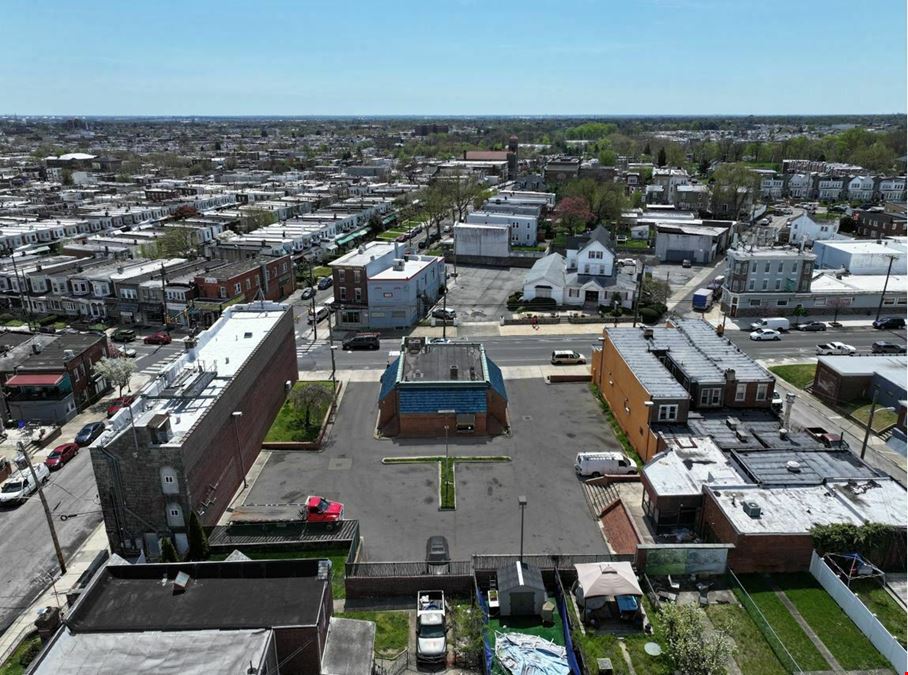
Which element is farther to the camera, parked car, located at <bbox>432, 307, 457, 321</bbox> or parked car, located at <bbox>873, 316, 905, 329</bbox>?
parked car, located at <bbox>432, 307, 457, 321</bbox>

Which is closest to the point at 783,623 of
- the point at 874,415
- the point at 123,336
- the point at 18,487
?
the point at 874,415

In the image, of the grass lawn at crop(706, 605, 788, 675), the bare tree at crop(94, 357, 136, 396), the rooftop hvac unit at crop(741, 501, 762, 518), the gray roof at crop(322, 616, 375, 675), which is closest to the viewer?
the gray roof at crop(322, 616, 375, 675)

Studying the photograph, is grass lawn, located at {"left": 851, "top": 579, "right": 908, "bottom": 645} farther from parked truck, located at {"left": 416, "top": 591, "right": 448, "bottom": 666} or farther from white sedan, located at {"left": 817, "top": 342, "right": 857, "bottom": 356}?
white sedan, located at {"left": 817, "top": 342, "right": 857, "bottom": 356}

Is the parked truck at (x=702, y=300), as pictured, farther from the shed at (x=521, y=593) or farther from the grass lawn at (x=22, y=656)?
the grass lawn at (x=22, y=656)

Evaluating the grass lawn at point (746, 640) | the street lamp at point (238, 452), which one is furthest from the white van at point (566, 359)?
the grass lawn at point (746, 640)

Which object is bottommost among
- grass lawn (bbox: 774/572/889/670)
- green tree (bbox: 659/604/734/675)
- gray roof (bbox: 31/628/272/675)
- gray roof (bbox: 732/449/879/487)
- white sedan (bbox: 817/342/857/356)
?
grass lawn (bbox: 774/572/889/670)

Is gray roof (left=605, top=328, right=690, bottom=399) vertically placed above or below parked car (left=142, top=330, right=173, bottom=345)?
above

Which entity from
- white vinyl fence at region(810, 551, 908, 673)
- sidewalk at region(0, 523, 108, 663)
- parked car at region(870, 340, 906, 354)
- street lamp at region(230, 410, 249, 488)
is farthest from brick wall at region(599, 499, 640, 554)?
parked car at region(870, 340, 906, 354)

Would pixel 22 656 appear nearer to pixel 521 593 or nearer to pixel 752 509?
pixel 521 593

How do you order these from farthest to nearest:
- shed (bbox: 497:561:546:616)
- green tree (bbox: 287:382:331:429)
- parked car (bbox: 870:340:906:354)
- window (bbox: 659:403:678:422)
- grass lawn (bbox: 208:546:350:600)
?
parked car (bbox: 870:340:906:354)
green tree (bbox: 287:382:331:429)
window (bbox: 659:403:678:422)
grass lawn (bbox: 208:546:350:600)
shed (bbox: 497:561:546:616)
